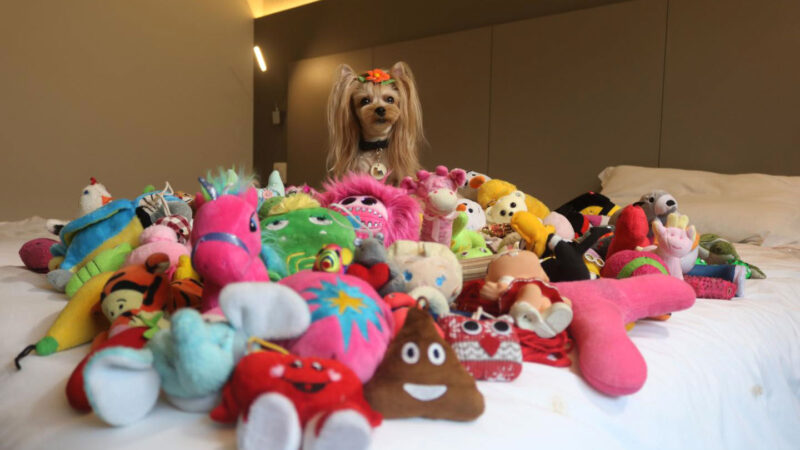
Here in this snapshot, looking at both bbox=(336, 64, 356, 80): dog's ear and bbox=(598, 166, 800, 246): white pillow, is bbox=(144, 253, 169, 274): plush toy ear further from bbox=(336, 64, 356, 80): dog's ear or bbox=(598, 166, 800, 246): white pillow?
bbox=(598, 166, 800, 246): white pillow

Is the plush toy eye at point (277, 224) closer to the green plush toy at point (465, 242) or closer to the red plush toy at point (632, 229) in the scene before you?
the green plush toy at point (465, 242)

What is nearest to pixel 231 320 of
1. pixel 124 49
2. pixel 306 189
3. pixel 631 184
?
pixel 306 189

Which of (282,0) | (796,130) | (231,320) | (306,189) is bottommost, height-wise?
(231,320)

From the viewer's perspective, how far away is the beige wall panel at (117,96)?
3.22 meters

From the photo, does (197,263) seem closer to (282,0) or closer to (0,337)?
(0,337)

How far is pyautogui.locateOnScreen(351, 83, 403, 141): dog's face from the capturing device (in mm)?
1839

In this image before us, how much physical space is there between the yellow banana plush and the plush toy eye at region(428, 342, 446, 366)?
1.67 ft

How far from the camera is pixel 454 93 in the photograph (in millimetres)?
3203

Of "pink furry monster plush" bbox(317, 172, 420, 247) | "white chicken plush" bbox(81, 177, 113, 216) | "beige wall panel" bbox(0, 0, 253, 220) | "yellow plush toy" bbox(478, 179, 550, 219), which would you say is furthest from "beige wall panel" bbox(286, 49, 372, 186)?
"pink furry monster plush" bbox(317, 172, 420, 247)

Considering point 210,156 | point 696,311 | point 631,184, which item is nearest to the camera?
point 696,311

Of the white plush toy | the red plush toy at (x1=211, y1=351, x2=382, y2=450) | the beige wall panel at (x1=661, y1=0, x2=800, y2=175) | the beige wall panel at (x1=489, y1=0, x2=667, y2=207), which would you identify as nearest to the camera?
the red plush toy at (x1=211, y1=351, x2=382, y2=450)

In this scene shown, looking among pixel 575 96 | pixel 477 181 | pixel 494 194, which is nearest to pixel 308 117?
pixel 575 96

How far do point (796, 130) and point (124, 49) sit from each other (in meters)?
3.99

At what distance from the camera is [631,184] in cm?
224
